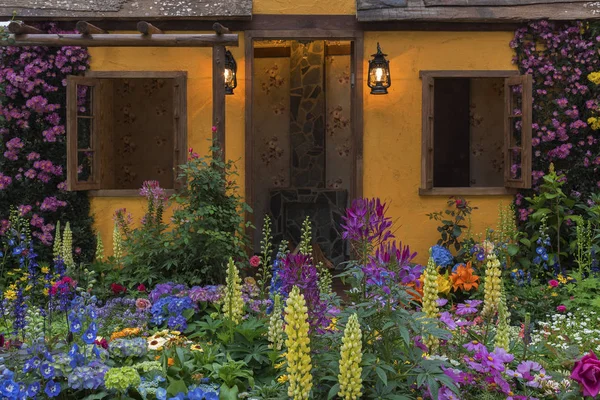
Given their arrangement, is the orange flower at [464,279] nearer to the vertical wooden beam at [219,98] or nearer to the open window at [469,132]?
the vertical wooden beam at [219,98]

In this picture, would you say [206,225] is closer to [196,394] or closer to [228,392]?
[228,392]

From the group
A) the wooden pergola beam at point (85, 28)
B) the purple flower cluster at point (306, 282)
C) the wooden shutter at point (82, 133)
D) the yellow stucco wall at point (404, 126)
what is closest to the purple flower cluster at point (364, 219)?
the purple flower cluster at point (306, 282)

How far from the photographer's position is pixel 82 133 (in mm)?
9281

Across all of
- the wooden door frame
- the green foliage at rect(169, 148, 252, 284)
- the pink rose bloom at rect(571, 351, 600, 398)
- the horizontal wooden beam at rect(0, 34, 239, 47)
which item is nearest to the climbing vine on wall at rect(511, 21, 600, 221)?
the wooden door frame

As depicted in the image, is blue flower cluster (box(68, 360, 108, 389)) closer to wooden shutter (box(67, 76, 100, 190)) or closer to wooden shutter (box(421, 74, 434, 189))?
wooden shutter (box(67, 76, 100, 190))

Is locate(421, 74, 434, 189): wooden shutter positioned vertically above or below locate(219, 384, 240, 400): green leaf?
above

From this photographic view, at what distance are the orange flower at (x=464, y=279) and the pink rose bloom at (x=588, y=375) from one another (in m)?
4.30

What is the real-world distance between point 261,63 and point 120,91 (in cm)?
220

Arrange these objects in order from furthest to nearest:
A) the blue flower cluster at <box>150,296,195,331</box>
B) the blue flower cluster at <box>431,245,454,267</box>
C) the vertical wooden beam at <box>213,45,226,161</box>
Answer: the vertical wooden beam at <box>213,45,226,161</box> < the blue flower cluster at <box>431,245,454,267</box> < the blue flower cluster at <box>150,296,195,331</box>

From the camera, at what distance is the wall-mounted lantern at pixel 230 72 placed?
Result: 30.1ft

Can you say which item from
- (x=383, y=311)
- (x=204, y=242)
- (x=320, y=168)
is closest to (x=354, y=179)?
(x=204, y=242)

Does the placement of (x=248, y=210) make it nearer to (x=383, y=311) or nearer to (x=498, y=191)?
(x=498, y=191)

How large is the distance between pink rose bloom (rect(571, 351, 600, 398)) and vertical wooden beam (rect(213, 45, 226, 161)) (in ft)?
18.2

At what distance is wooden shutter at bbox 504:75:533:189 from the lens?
9156 millimetres
